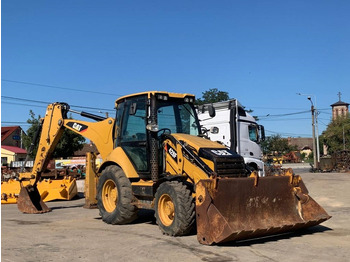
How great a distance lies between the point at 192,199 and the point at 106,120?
4293mm

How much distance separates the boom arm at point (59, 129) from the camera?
11055mm

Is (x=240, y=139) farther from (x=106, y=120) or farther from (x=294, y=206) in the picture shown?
(x=294, y=206)

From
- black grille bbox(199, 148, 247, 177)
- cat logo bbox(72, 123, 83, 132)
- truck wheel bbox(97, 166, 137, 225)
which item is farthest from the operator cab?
cat logo bbox(72, 123, 83, 132)

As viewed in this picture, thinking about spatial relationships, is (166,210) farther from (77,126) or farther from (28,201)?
(28,201)

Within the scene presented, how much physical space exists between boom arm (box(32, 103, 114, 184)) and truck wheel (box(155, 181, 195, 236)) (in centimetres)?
321

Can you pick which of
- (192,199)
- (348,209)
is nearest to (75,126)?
(192,199)

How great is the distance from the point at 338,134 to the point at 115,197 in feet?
232

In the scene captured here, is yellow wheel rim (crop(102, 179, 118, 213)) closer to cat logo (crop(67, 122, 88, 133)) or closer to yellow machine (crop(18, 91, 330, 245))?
yellow machine (crop(18, 91, 330, 245))

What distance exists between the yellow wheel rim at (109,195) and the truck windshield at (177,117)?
205cm

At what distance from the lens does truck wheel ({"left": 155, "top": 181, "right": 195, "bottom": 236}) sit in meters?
7.62

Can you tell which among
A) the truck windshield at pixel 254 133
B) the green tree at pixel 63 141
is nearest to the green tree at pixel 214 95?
the green tree at pixel 63 141

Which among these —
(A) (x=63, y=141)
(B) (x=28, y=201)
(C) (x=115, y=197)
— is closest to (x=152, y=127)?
(C) (x=115, y=197)

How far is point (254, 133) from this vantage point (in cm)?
1809

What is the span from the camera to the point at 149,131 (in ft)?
30.0
